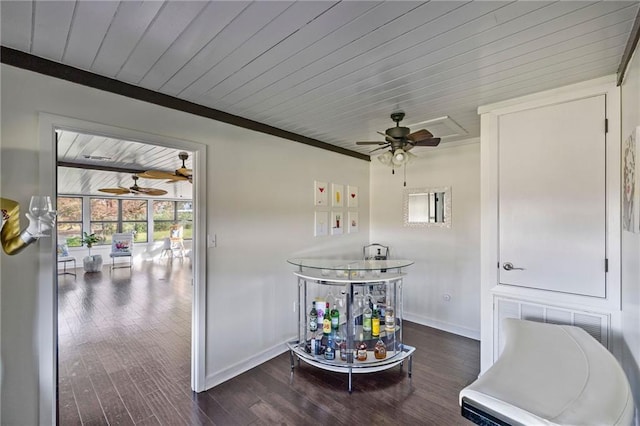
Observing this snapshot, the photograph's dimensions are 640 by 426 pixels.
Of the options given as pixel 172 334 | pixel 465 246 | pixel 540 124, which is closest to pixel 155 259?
pixel 172 334

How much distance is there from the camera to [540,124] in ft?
7.59

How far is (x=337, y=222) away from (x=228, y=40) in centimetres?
283

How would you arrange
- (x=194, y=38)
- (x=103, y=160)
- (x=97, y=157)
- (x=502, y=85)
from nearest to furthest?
(x=194, y=38) < (x=502, y=85) < (x=97, y=157) < (x=103, y=160)

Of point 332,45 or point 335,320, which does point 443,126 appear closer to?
point 332,45

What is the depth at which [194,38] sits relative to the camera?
5.13 feet

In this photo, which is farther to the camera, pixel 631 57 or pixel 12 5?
pixel 631 57

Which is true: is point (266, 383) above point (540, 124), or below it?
below

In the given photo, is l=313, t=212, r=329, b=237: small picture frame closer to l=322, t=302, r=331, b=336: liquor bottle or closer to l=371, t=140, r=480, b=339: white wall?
l=371, t=140, r=480, b=339: white wall

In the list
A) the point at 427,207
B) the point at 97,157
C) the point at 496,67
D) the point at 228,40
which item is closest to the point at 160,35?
the point at 228,40

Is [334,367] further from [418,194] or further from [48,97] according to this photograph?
[48,97]

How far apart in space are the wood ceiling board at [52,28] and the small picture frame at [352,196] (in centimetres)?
328

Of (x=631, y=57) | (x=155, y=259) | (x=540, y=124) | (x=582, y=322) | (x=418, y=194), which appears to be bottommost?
(x=155, y=259)

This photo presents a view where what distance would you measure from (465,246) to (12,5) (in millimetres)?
4272

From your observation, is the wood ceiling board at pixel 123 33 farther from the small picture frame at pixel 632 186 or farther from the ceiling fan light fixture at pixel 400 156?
the small picture frame at pixel 632 186
